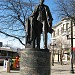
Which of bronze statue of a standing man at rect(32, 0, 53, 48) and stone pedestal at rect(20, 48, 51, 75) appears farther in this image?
bronze statue of a standing man at rect(32, 0, 53, 48)

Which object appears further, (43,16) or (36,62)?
(43,16)

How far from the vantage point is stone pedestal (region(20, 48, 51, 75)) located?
13375 millimetres

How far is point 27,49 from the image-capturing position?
44.8 feet

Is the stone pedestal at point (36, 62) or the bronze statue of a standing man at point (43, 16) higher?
the bronze statue of a standing man at point (43, 16)

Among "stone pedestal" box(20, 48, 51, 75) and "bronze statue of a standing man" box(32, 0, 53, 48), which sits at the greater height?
"bronze statue of a standing man" box(32, 0, 53, 48)

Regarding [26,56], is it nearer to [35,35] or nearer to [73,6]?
[35,35]

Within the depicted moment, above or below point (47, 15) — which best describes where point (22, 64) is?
below

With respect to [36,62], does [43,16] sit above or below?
above

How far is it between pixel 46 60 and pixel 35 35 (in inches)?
58.9

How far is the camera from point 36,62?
13375mm

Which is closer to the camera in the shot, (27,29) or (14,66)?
(27,29)

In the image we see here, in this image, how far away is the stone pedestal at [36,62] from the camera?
1338 cm

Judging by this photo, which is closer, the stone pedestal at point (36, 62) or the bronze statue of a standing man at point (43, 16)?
the stone pedestal at point (36, 62)

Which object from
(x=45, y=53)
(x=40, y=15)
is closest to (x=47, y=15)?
(x=40, y=15)
